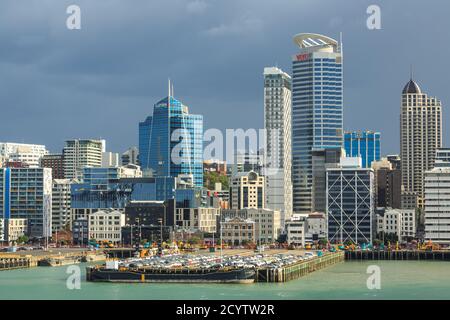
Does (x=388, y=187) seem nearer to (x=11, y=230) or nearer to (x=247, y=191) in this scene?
(x=247, y=191)

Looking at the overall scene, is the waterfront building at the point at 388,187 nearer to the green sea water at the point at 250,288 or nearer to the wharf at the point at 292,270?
the wharf at the point at 292,270

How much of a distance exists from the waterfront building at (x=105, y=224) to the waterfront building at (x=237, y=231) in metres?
12.2

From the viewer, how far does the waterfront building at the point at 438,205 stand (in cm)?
11225

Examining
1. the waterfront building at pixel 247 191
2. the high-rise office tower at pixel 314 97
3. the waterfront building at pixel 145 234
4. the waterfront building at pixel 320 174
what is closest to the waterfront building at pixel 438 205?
the waterfront building at pixel 145 234

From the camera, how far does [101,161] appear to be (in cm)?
18438

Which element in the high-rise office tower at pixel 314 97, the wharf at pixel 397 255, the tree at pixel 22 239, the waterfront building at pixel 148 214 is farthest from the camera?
the high-rise office tower at pixel 314 97

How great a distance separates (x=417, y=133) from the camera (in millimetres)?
172625

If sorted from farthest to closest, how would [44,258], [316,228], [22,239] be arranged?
[22,239] < [316,228] < [44,258]

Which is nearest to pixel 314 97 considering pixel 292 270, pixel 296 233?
pixel 296 233

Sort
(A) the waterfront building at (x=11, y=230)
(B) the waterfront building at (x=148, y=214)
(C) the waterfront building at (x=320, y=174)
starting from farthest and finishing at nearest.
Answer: (C) the waterfront building at (x=320, y=174) < (A) the waterfront building at (x=11, y=230) < (B) the waterfront building at (x=148, y=214)

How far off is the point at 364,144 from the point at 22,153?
6134 centimetres

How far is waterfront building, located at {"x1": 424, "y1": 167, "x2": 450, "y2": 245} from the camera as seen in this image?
112 m
